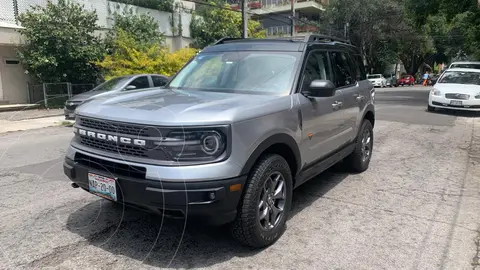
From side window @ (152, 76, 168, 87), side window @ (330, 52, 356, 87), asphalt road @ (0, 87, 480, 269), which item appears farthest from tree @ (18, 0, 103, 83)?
side window @ (330, 52, 356, 87)

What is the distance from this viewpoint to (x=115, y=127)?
11.1ft

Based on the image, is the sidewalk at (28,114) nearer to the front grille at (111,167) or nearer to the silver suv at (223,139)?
the silver suv at (223,139)

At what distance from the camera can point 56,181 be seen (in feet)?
19.0

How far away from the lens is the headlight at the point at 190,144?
10.2 feet

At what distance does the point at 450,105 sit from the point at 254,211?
42.9 feet

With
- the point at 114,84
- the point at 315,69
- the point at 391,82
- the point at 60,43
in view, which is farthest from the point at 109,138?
the point at 391,82

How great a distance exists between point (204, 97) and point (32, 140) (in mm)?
7612

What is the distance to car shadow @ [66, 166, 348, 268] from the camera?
347 cm

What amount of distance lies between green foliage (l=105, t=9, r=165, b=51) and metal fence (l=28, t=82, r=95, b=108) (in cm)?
288

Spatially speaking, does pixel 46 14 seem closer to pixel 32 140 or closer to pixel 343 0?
pixel 32 140

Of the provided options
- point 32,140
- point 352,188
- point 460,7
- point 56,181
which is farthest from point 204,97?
point 460,7

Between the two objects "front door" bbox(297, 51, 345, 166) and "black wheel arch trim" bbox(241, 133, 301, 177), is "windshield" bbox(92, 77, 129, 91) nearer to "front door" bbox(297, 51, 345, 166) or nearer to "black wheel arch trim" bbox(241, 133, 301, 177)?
"front door" bbox(297, 51, 345, 166)

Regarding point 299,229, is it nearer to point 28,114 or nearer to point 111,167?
point 111,167

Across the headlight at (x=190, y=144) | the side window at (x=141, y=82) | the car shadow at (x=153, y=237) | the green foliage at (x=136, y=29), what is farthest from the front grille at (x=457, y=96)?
the green foliage at (x=136, y=29)
